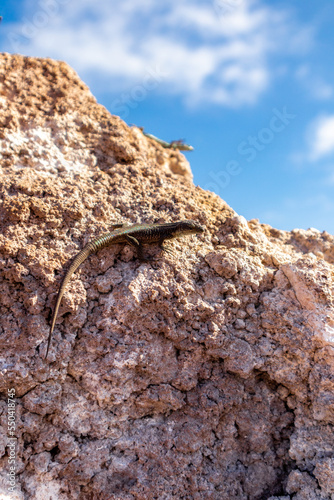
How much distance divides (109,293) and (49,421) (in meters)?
1.05

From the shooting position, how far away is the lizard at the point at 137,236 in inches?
125

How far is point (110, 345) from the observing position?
2.98 meters

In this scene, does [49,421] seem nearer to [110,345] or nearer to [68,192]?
[110,345]

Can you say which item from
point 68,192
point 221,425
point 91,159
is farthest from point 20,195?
Result: point 221,425

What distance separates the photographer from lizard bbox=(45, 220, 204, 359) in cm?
316

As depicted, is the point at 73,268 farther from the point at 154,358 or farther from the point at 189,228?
the point at 189,228

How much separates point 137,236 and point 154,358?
1114 mm

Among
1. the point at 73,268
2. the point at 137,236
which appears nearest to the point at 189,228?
the point at 137,236

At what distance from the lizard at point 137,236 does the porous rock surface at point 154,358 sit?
10 cm

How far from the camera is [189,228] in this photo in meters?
3.68

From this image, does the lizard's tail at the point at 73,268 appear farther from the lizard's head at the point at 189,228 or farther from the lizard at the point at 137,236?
the lizard's head at the point at 189,228

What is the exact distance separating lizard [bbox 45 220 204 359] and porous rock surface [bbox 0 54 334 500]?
10 centimetres

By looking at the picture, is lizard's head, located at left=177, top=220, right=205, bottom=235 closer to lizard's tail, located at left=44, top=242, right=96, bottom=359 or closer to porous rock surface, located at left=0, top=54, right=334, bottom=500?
porous rock surface, located at left=0, top=54, right=334, bottom=500

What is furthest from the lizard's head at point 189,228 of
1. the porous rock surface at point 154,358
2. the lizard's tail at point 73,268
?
the lizard's tail at point 73,268
